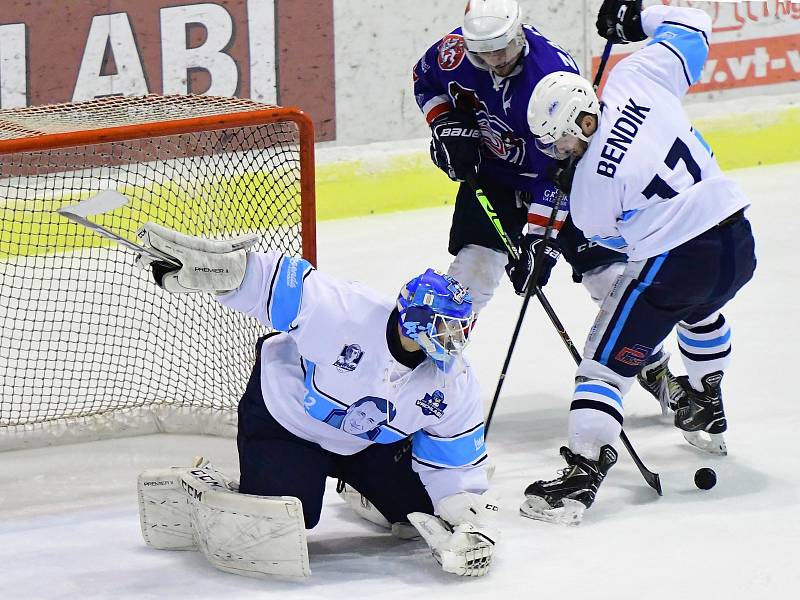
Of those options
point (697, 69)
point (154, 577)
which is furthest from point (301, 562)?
point (697, 69)

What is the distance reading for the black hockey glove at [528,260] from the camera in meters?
3.79

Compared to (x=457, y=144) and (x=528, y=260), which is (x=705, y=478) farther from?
(x=457, y=144)

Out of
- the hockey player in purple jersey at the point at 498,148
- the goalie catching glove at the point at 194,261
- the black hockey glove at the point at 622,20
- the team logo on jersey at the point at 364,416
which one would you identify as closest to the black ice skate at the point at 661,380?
the hockey player in purple jersey at the point at 498,148

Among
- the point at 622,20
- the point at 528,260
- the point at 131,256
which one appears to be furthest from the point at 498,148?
the point at 131,256

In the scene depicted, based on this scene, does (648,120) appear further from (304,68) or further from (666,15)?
(304,68)

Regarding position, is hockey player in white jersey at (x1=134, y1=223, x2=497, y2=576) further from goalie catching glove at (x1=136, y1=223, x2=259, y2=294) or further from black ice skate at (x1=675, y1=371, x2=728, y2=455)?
black ice skate at (x1=675, y1=371, x2=728, y2=455)

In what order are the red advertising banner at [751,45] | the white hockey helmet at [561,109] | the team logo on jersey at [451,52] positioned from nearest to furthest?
the white hockey helmet at [561,109] → the team logo on jersey at [451,52] → the red advertising banner at [751,45]

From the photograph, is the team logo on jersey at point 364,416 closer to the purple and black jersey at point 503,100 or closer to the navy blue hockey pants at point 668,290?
the navy blue hockey pants at point 668,290

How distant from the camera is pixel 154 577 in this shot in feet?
10.4

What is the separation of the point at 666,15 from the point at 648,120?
18.7 inches

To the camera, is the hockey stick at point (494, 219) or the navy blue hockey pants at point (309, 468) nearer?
the navy blue hockey pants at point (309, 468)

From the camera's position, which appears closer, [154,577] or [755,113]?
[154,577]

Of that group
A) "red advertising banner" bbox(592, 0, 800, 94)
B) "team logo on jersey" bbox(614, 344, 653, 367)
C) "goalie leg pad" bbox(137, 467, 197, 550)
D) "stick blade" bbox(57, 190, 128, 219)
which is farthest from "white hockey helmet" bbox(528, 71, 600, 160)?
"red advertising banner" bbox(592, 0, 800, 94)

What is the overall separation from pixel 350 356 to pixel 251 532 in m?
0.42
